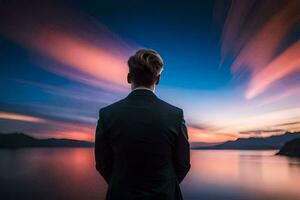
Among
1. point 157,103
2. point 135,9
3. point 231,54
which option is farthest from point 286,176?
point 157,103

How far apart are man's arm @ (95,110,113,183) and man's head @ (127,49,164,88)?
15 cm

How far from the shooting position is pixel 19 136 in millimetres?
6914

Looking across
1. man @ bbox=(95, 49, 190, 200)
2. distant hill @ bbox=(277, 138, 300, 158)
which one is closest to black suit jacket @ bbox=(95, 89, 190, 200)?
man @ bbox=(95, 49, 190, 200)

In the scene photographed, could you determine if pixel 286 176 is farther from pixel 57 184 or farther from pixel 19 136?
pixel 19 136

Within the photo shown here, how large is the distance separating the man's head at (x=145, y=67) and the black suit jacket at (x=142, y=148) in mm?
33

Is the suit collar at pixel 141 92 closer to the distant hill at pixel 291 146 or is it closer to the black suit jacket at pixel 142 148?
the black suit jacket at pixel 142 148

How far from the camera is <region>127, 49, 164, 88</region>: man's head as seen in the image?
1011mm

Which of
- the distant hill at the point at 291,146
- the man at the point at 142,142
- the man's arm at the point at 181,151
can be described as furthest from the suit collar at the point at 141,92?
the distant hill at the point at 291,146

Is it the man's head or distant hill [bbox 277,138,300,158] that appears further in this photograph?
distant hill [bbox 277,138,300,158]

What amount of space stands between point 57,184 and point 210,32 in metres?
11.6

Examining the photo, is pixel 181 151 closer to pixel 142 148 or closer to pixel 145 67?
pixel 142 148

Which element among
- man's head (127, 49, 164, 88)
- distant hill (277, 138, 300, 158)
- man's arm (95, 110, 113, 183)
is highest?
distant hill (277, 138, 300, 158)

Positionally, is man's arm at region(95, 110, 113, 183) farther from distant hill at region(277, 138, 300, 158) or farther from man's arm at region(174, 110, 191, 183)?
distant hill at region(277, 138, 300, 158)

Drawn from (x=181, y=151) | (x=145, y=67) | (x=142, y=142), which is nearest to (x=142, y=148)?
(x=142, y=142)
